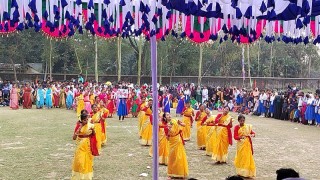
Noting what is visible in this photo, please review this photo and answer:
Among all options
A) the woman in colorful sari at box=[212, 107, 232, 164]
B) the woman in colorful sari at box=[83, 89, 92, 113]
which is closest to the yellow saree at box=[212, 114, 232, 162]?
the woman in colorful sari at box=[212, 107, 232, 164]

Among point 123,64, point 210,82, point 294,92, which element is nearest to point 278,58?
point 210,82

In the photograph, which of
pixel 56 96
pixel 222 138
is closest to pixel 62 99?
pixel 56 96

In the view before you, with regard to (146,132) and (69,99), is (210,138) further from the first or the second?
(69,99)

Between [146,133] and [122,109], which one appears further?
[122,109]

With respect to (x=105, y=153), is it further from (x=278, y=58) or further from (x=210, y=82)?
(x=278, y=58)

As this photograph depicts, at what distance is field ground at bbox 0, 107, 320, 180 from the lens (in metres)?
9.04

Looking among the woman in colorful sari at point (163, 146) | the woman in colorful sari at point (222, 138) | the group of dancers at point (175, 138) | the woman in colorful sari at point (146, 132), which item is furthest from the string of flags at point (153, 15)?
the woman in colorful sari at point (146, 132)

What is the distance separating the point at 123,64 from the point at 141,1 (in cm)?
4087

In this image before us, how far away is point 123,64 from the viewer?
4500cm

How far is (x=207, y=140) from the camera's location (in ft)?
36.7

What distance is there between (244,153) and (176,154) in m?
1.44

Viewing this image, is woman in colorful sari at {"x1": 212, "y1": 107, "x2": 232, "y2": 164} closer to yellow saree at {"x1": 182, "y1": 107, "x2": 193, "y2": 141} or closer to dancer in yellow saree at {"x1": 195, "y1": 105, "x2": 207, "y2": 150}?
dancer in yellow saree at {"x1": 195, "y1": 105, "x2": 207, "y2": 150}

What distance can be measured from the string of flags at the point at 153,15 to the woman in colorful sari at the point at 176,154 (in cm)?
374

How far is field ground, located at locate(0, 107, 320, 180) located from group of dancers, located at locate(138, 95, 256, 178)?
0.28 metres
